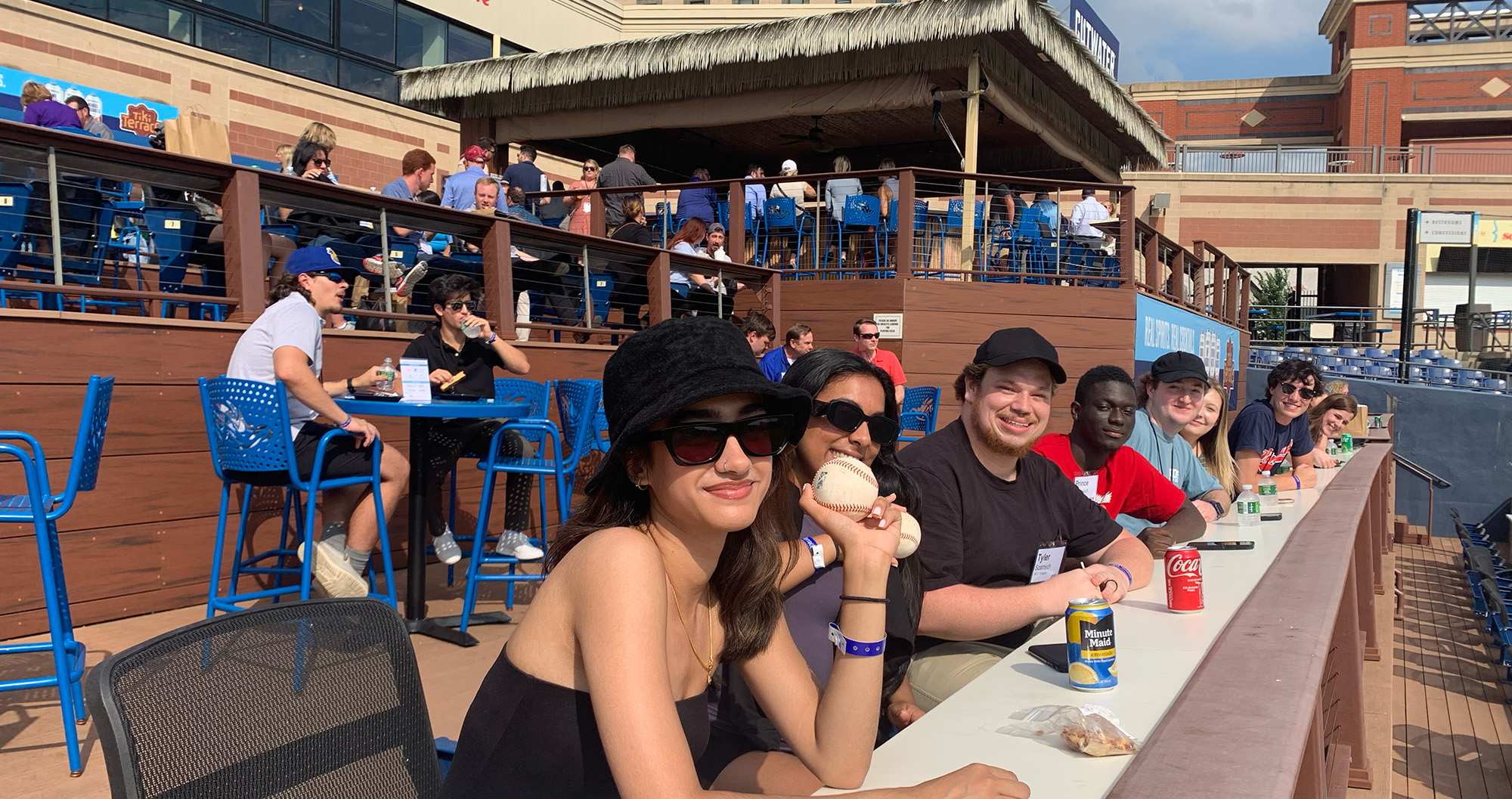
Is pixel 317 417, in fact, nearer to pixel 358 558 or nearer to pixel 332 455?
pixel 332 455

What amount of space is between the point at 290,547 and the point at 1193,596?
430 cm

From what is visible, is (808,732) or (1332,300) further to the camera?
(1332,300)

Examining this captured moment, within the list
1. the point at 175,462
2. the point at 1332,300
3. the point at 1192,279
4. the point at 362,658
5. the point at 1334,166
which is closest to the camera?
the point at 362,658

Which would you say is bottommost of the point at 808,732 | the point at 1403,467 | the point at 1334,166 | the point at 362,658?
the point at 1403,467

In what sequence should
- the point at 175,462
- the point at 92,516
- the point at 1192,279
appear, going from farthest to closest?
the point at 1192,279, the point at 175,462, the point at 92,516

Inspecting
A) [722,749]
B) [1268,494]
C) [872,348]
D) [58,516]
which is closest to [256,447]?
[58,516]

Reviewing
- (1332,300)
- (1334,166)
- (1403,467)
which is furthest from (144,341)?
(1332,300)

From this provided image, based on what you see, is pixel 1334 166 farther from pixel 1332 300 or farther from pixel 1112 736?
pixel 1112 736

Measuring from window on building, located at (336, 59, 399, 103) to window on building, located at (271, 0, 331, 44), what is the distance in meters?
0.52

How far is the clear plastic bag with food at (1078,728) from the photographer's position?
1.60 metres

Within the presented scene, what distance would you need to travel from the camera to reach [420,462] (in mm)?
4316

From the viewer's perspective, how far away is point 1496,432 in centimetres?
1565

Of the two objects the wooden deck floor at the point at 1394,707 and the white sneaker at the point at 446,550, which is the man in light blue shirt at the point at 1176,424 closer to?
the wooden deck floor at the point at 1394,707

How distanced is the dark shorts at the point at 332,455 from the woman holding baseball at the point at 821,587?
7.33 ft
